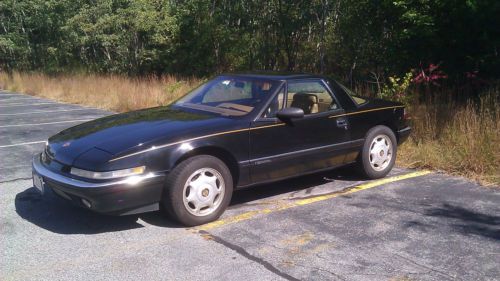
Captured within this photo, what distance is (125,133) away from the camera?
15.5ft

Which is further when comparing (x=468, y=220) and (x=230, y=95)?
(x=230, y=95)

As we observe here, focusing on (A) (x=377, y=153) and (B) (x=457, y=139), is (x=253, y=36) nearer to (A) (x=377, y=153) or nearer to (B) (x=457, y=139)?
(B) (x=457, y=139)

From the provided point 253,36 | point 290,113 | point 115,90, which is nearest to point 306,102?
point 290,113

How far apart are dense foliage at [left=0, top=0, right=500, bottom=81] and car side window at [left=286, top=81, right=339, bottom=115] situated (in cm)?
422

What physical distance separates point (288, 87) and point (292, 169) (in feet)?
2.95

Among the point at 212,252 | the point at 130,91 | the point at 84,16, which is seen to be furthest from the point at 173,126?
the point at 84,16

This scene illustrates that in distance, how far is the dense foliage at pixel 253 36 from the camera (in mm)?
9633

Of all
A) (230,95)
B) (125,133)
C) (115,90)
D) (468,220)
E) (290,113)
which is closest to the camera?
(125,133)

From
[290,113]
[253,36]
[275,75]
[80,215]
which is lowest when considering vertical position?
[80,215]

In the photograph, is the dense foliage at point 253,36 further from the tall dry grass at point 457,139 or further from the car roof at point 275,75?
the car roof at point 275,75

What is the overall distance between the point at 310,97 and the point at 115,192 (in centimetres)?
255

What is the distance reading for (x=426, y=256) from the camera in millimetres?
4027

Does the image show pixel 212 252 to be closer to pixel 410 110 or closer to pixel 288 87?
pixel 288 87

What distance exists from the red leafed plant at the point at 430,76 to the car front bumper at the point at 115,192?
636 cm
